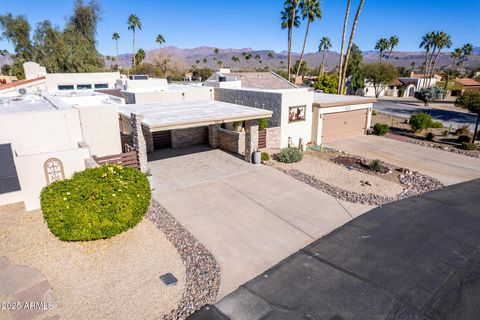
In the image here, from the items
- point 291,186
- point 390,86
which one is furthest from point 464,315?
point 390,86

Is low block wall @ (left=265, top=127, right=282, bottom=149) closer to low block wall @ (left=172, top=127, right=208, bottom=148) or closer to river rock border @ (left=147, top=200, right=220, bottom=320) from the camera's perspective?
low block wall @ (left=172, top=127, right=208, bottom=148)

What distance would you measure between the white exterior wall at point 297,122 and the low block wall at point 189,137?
18.4 feet

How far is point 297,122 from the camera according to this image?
2103cm

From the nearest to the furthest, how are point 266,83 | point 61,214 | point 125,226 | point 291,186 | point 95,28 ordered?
point 61,214 < point 125,226 < point 291,186 < point 266,83 < point 95,28

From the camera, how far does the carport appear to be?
1388 centimetres

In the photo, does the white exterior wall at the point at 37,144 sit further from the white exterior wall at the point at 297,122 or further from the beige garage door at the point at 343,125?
the beige garage door at the point at 343,125

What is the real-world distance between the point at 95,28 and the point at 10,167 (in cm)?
5415

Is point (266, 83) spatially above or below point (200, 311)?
above

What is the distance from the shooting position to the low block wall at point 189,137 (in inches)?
820

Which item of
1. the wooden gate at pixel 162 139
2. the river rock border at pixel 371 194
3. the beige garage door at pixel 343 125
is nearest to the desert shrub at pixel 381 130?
the beige garage door at pixel 343 125

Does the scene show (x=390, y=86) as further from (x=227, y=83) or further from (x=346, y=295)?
(x=346, y=295)

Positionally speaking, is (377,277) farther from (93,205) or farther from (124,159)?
(124,159)

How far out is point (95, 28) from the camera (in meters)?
60.2

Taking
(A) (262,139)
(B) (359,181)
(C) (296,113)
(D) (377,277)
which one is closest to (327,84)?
(C) (296,113)
